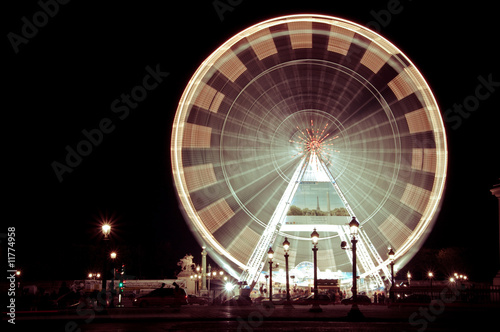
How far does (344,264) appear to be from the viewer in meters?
33.1

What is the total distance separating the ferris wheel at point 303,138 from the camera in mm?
23922

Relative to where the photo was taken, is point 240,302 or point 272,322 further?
point 240,302

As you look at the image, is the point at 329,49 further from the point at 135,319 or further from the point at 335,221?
the point at 135,319

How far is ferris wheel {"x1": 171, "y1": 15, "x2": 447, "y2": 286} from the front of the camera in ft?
78.5

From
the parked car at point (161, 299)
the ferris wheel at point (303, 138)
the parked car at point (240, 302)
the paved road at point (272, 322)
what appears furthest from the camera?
the parked car at point (240, 302)

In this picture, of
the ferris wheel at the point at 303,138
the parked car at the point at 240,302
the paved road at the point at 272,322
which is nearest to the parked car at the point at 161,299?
the ferris wheel at the point at 303,138

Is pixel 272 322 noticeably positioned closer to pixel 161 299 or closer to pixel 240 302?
pixel 161 299

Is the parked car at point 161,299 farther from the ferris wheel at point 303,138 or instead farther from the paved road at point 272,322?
the paved road at point 272,322

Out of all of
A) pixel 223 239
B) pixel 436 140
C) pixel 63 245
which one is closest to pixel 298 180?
pixel 223 239

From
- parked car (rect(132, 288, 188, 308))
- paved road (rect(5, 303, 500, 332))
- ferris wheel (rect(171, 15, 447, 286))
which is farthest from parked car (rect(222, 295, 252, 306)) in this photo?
paved road (rect(5, 303, 500, 332))

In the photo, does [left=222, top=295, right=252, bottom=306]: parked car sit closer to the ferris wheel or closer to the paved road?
the ferris wheel

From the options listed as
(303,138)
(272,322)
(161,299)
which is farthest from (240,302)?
(272,322)

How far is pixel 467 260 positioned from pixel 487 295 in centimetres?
3865

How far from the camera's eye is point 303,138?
2752 centimetres
